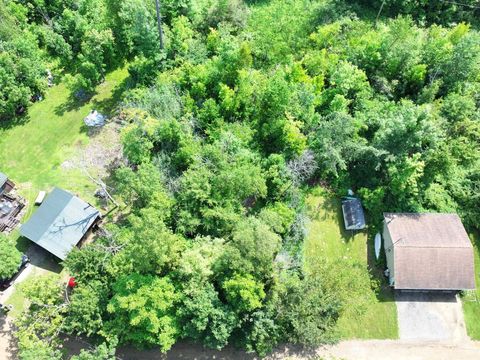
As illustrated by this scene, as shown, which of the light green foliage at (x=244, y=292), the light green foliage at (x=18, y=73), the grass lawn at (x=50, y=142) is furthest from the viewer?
the light green foliage at (x=18, y=73)

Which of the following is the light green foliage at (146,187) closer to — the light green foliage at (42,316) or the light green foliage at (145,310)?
the light green foliage at (145,310)

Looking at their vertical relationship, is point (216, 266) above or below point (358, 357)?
above

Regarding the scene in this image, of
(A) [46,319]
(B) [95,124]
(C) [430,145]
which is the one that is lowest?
(A) [46,319]

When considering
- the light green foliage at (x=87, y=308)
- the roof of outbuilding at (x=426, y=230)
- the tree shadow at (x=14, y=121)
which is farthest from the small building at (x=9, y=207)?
the roof of outbuilding at (x=426, y=230)

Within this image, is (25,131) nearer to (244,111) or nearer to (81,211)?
(81,211)

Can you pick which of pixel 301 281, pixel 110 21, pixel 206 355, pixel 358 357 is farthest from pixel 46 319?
pixel 110 21

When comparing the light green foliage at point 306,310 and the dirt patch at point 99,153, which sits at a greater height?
the dirt patch at point 99,153
